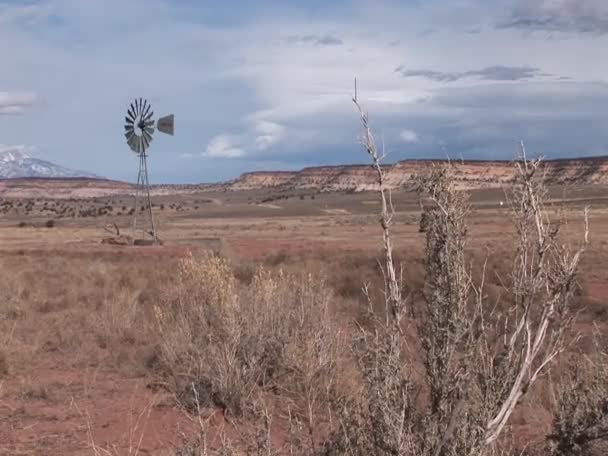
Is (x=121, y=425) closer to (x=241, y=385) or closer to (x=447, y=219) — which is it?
(x=241, y=385)

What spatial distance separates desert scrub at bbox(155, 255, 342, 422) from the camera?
Answer: 8.91 meters

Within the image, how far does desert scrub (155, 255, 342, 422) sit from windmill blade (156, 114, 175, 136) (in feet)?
75.3

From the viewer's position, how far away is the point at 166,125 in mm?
34125

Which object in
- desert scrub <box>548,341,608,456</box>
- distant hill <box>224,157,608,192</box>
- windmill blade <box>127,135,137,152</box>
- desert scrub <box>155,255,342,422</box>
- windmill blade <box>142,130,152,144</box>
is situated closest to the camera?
desert scrub <box>548,341,608,456</box>

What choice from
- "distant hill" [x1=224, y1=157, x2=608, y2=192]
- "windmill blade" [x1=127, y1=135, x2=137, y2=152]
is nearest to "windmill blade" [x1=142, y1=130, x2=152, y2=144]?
"windmill blade" [x1=127, y1=135, x2=137, y2=152]

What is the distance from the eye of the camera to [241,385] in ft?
29.3

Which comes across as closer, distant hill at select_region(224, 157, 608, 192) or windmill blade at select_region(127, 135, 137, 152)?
windmill blade at select_region(127, 135, 137, 152)

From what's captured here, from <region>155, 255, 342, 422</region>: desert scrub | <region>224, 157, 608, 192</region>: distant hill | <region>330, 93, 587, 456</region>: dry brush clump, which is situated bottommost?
<region>155, 255, 342, 422</region>: desert scrub

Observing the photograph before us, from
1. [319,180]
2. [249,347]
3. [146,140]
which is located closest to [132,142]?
[146,140]

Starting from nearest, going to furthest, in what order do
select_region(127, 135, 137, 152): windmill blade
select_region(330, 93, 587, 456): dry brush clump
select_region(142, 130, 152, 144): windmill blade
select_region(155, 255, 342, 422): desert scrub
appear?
select_region(330, 93, 587, 456): dry brush clump → select_region(155, 255, 342, 422): desert scrub → select_region(142, 130, 152, 144): windmill blade → select_region(127, 135, 137, 152): windmill blade

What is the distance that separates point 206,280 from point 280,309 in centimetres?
155

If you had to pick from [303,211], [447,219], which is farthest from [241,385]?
[303,211]

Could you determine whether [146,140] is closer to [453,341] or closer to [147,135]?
[147,135]

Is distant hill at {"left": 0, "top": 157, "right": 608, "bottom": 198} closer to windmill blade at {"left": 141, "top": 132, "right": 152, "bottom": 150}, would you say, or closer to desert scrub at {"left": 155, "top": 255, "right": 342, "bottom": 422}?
windmill blade at {"left": 141, "top": 132, "right": 152, "bottom": 150}
